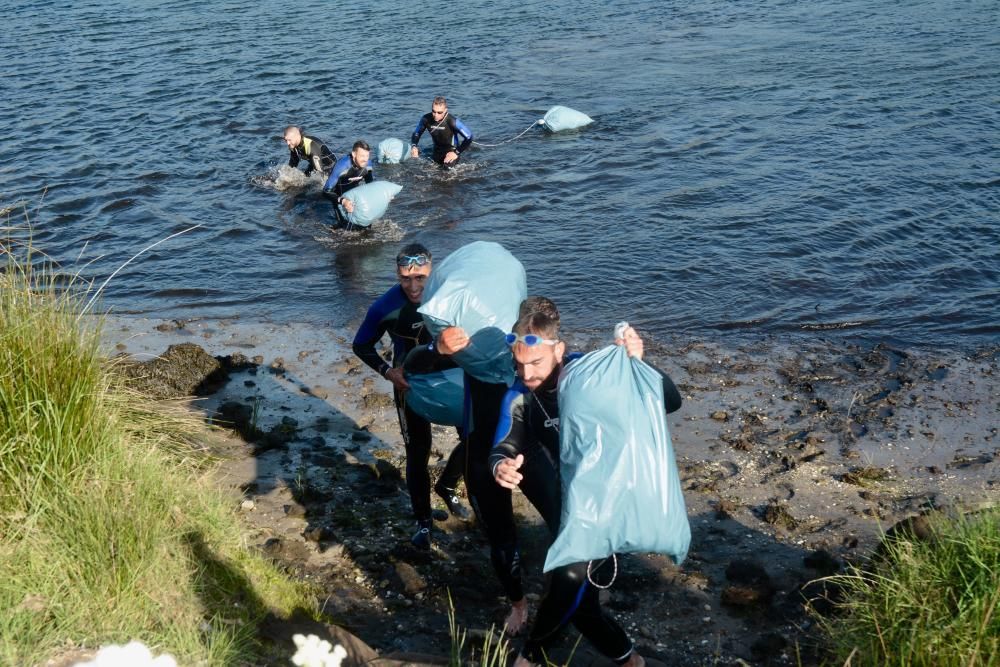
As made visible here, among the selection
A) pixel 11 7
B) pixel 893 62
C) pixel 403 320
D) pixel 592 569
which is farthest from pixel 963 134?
pixel 11 7

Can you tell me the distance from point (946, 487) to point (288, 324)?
6.20 meters

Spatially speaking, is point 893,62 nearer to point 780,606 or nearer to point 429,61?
point 429,61

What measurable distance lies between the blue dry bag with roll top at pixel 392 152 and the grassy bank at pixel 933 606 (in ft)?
38.8

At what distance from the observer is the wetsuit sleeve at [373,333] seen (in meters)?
5.90

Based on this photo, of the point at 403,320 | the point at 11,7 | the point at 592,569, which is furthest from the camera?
the point at 11,7

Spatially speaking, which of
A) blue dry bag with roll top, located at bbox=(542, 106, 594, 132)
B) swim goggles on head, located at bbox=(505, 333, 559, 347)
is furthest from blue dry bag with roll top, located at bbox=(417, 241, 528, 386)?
blue dry bag with roll top, located at bbox=(542, 106, 594, 132)

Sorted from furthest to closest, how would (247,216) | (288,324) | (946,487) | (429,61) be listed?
(429,61)
(247,216)
(288,324)
(946,487)

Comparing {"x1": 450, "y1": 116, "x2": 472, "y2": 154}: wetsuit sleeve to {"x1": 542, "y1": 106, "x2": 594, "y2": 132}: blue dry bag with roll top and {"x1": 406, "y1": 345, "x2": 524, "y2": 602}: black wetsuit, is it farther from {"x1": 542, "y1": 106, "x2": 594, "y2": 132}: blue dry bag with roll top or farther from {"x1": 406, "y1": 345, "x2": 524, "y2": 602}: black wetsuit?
{"x1": 406, "y1": 345, "x2": 524, "y2": 602}: black wetsuit

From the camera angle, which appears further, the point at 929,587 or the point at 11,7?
the point at 11,7

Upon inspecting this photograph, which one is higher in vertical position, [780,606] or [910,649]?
[910,649]

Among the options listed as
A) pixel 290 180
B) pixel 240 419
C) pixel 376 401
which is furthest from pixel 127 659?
pixel 290 180

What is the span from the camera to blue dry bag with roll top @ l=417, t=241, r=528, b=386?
195 inches

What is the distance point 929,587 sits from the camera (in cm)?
389

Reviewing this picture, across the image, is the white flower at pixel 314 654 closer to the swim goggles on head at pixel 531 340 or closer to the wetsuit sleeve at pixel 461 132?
the swim goggles on head at pixel 531 340
